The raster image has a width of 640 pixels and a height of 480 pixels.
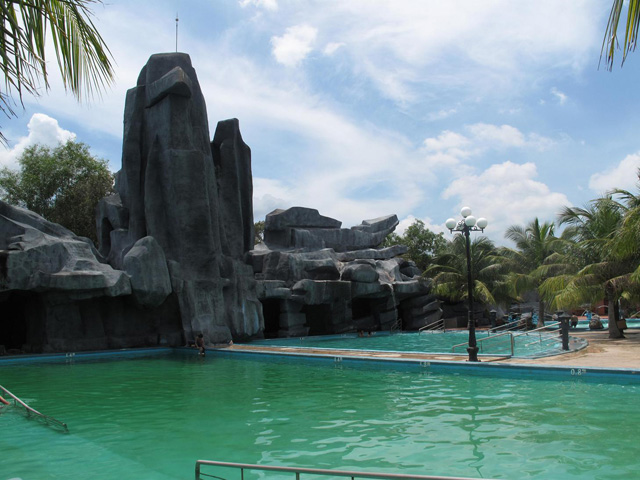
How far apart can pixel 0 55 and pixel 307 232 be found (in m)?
30.4

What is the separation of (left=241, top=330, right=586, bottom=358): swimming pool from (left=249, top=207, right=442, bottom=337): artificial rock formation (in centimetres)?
179

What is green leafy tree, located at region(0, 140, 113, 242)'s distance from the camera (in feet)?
120

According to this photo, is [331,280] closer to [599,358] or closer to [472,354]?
[472,354]

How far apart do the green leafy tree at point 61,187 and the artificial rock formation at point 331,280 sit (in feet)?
40.9

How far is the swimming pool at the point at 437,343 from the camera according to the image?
16916 mm

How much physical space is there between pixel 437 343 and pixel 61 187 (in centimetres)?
2818

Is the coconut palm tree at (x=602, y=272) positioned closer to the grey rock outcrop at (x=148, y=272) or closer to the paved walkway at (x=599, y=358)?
the paved walkway at (x=599, y=358)

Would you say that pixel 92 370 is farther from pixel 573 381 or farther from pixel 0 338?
pixel 573 381

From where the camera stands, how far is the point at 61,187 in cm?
3784

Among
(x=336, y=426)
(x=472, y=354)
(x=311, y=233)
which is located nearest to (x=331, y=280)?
(x=311, y=233)

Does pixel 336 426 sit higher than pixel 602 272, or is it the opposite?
pixel 602 272

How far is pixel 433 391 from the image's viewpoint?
10.3 metres

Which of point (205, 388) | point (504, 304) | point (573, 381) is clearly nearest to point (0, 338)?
point (205, 388)

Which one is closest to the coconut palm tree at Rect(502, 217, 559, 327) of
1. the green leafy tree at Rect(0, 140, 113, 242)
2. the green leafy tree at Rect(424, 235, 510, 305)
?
the green leafy tree at Rect(424, 235, 510, 305)
